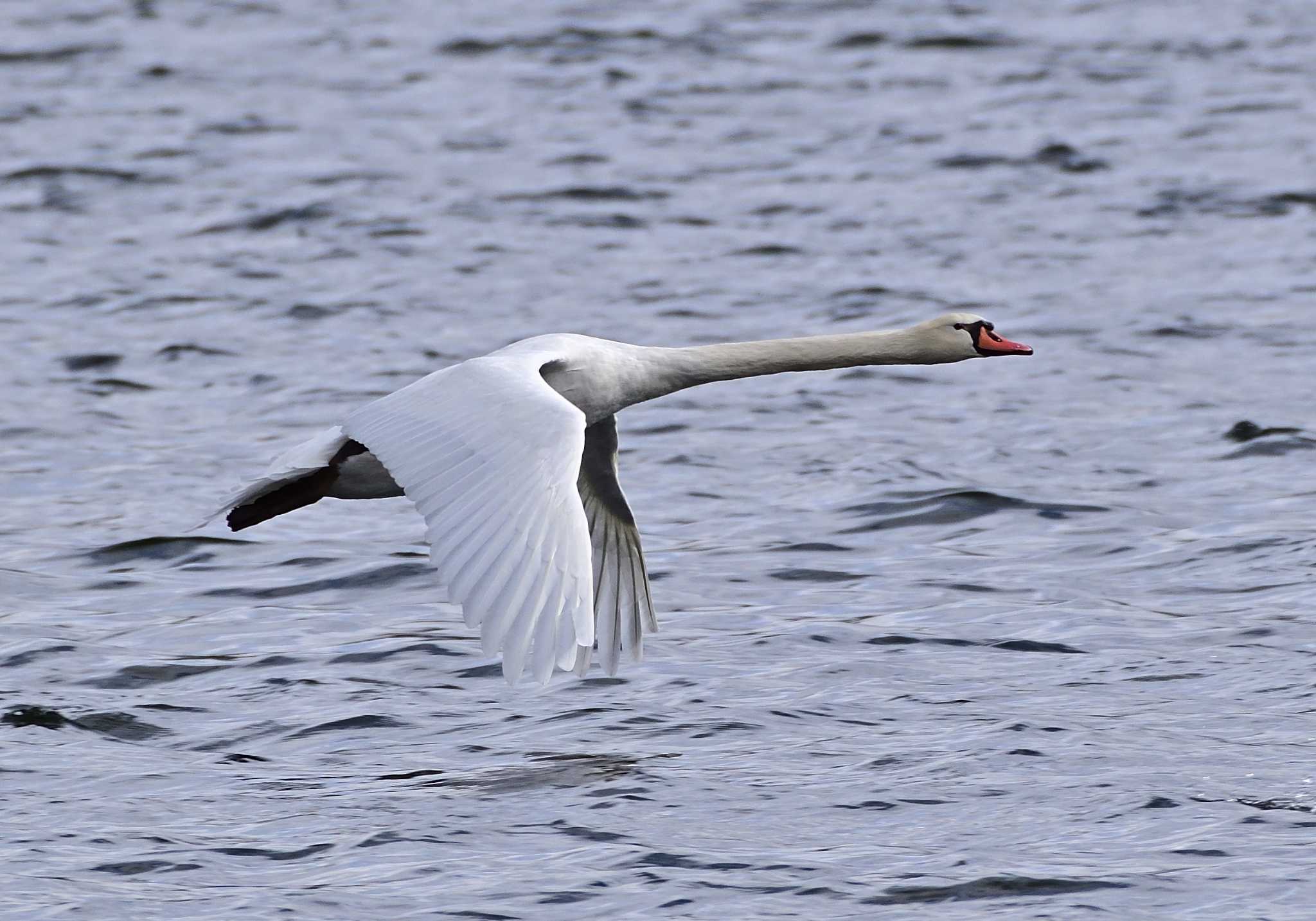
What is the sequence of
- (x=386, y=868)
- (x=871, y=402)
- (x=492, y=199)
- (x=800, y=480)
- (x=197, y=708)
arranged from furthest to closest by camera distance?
(x=492, y=199) → (x=871, y=402) → (x=800, y=480) → (x=197, y=708) → (x=386, y=868)

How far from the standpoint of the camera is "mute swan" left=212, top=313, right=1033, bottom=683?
6.38 metres

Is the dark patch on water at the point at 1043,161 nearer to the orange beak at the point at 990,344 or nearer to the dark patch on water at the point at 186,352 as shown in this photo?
the dark patch on water at the point at 186,352

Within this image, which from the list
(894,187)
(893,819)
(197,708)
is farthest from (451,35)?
(893,819)

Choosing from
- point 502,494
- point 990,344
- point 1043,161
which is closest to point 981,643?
point 990,344

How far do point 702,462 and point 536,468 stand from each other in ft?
16.2

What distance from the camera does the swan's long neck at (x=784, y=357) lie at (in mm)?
8438

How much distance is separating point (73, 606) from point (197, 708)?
1496 mm

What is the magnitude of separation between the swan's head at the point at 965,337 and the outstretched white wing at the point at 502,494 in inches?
74.8

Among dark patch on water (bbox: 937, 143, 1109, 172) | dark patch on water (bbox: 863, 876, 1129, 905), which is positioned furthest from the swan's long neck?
dark patch on water (bbox: 937, 143, 1109, 172)

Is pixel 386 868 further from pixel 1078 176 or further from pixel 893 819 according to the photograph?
pixel 1078 176

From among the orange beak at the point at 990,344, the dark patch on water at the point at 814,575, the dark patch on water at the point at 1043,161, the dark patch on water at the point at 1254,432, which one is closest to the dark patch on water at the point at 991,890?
the orange beak at the point at 990,344

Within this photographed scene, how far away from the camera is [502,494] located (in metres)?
6.73

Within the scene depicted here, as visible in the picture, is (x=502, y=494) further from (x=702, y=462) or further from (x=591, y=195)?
(x=591, y=195)

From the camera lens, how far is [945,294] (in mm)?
14422
